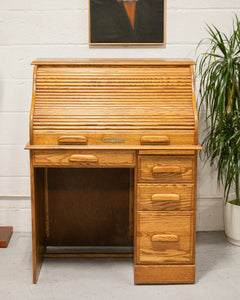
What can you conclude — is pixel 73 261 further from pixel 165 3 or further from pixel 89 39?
pixel 165 3

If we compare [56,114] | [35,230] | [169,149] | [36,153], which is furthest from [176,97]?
[35,230]

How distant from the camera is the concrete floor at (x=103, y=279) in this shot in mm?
2953

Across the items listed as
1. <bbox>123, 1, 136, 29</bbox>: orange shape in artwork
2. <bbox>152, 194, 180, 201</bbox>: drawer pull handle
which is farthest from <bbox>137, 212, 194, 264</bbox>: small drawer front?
<bbox>123, 1, 136, 29</bbox>: orange shape in artwork

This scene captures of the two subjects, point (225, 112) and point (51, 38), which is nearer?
point (225, 112)

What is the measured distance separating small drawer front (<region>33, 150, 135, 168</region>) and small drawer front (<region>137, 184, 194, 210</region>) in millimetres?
222

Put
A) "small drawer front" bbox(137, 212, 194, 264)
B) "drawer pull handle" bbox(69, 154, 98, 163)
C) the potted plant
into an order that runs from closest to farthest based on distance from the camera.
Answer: "drawer pull handle" bbox(69, 154, 98, 163) < "small drawer front" bbox(137, 212, 194, 264) < the potted plant

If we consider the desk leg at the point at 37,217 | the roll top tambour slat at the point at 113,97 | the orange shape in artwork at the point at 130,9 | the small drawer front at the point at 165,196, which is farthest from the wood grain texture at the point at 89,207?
the orange shape in artwork at the point at 130,9

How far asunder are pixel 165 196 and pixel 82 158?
0.60m

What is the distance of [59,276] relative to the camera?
10.5 ft

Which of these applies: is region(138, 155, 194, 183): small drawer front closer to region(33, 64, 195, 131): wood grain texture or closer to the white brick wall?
region(33, 64, 195, 131): wood grain texture

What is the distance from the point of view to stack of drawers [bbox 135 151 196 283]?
2926 mm

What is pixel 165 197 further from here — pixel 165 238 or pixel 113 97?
pixel 113 97

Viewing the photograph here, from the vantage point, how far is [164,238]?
9.86 feet

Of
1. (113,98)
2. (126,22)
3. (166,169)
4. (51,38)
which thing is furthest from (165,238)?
(51,38)
